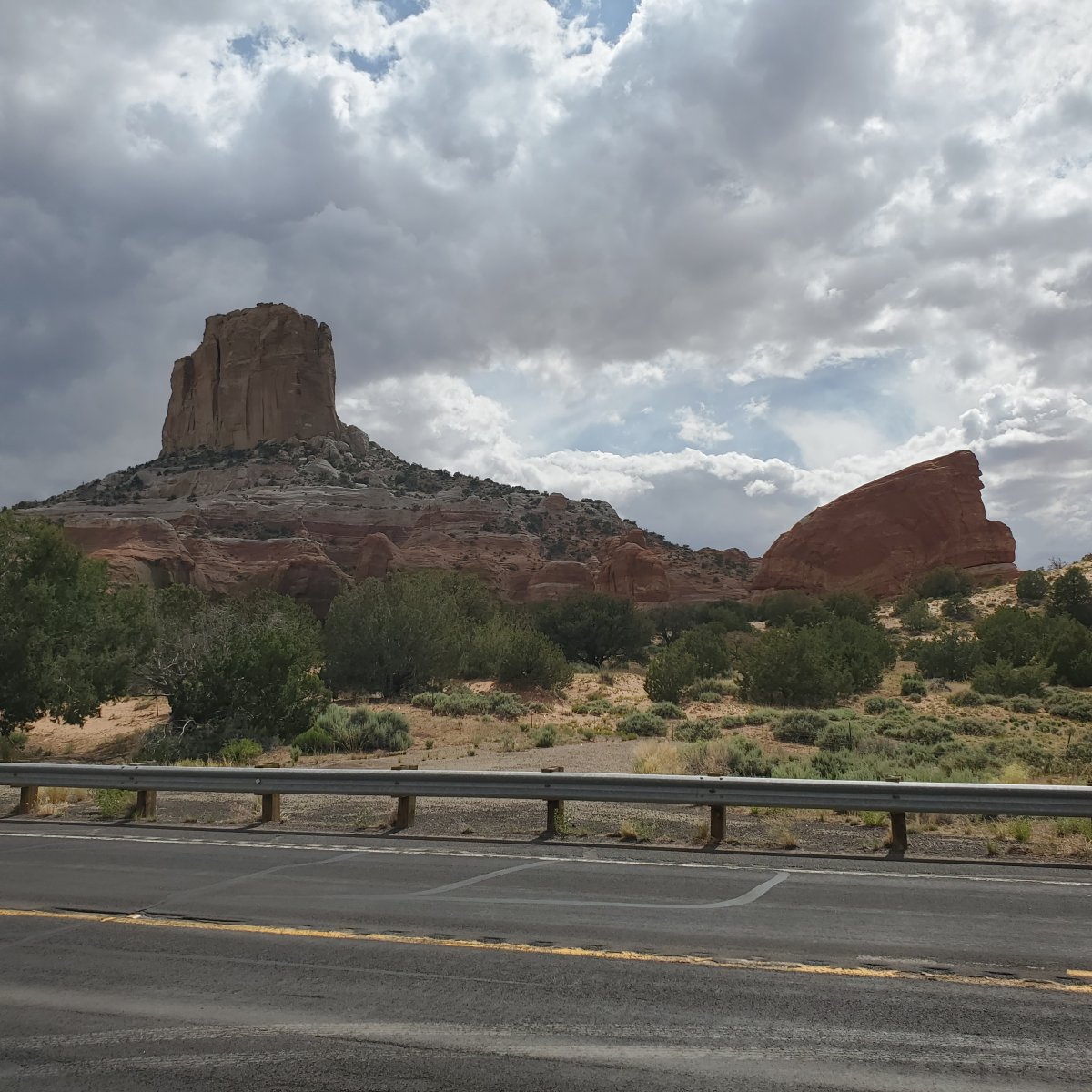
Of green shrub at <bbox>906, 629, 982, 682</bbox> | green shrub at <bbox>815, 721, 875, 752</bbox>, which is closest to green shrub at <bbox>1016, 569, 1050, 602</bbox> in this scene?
green shrub at <bbox>906, 629, 982, 682</bbox>

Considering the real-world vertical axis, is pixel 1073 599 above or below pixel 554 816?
above

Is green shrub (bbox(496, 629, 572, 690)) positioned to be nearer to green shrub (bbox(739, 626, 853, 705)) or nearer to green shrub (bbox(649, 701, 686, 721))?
green shrub (bbox(649, 701, 686, 721))

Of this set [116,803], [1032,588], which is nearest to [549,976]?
[116,803]

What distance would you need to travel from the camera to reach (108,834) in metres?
10.6

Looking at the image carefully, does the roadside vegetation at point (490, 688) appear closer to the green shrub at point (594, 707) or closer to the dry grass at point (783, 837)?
the green shrub at point (594, 707)

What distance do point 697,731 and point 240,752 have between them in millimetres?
11846

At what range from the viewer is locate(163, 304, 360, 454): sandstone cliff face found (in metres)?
113

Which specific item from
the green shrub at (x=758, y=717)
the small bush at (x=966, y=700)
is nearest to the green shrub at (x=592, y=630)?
the small bush at (x=966, y=700)

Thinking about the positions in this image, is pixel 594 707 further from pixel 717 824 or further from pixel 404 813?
pixel 717 824

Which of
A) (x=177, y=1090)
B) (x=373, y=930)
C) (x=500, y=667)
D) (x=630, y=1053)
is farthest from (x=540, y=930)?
(x=500, y=667)

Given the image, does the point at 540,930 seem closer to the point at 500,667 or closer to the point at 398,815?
the point at 398,815

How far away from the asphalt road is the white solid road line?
0.20ft

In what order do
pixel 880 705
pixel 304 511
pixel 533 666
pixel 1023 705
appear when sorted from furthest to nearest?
pixel 304 511
pixel 533 666
pixel 880 705
pixel 1023 705

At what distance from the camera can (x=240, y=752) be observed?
20828 mm
